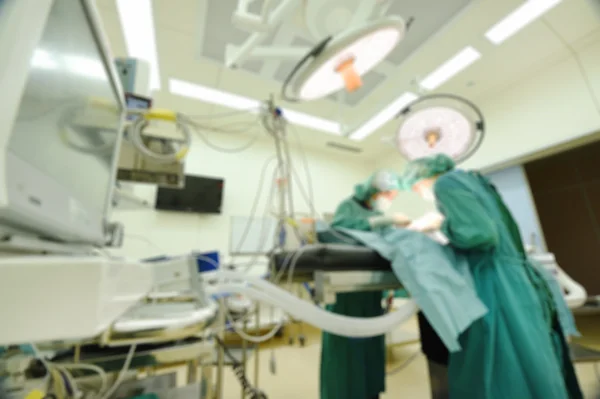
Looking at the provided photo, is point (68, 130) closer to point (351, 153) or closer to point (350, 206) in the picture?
point (350, 206)

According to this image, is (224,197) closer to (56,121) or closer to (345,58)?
(345,58)

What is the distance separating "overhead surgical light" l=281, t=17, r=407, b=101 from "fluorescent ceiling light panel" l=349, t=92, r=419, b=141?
1651mm

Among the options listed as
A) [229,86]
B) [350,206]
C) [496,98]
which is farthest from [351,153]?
[350,206]

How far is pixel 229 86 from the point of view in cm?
262

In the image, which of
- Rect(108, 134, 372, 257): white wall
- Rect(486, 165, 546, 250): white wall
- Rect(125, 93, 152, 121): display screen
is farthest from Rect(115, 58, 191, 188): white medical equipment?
Rect(486, 165, 546, 250): white wall

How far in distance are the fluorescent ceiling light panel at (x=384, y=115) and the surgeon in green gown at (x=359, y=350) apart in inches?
62.3

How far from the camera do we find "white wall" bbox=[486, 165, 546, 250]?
234 centimetres

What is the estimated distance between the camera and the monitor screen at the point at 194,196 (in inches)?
114

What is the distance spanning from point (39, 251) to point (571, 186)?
5082 millimetres

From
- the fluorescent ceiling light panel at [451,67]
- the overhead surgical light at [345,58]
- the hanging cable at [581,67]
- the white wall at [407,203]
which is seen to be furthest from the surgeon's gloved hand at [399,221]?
the hanging cable at [581,67]

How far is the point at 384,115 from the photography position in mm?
3148

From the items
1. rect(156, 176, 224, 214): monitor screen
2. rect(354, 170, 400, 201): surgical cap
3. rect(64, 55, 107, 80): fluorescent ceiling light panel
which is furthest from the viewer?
rect(156, 176, 224, 214): monitor screen

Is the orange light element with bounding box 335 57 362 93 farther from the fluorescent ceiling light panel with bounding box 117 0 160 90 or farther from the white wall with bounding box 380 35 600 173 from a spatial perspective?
the white wall with bounding box 380 35 600 173

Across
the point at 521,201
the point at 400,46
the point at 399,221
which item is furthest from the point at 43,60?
the point at 521,201
